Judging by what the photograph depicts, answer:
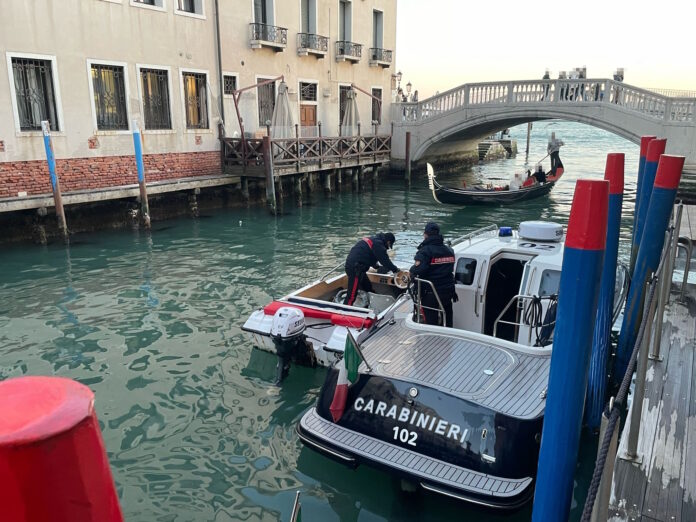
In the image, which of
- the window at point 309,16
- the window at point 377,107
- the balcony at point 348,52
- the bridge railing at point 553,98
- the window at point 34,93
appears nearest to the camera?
the window at point 34,93

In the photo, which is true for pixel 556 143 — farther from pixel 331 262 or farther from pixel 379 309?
pixel 379 309

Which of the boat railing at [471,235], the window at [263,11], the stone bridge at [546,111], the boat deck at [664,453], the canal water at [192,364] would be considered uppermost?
the window at [263,11]

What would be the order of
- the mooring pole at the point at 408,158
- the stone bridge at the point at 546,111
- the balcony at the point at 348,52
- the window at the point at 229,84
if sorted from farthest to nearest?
the mooring pole at the point at 408,158, the balcony at the point at 348,52, the stone bridge at the point at 546,111, the window at the point at 229,84

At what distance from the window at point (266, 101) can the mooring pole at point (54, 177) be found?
24.7ft

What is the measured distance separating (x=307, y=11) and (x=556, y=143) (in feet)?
33.3

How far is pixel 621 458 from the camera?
10.0ft

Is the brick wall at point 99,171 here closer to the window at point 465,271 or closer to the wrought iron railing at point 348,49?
the wrought iron railing at point 348,49

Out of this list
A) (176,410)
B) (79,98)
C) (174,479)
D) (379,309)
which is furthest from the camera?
(79,98)

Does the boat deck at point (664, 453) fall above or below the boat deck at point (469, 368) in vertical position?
above

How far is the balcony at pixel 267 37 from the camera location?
17.7m

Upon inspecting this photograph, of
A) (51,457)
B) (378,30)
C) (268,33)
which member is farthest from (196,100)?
(51,457)

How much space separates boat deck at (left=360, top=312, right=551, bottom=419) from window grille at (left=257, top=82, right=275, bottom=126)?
49.3 feet

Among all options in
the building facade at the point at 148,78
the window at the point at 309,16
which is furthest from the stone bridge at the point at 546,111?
the window at the point at 309,16

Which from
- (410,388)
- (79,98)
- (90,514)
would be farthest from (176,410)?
(79,98)
